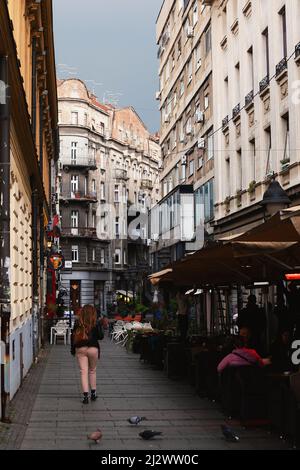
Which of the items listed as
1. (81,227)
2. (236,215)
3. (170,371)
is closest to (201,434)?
(170,371)

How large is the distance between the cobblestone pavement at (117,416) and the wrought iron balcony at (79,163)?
57352 mm

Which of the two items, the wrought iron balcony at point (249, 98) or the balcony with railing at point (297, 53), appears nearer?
the balcony with railing at point (297, 53)

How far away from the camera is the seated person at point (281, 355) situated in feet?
34.9

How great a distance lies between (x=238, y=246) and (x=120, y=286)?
72619 mm

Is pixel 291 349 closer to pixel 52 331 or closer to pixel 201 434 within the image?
pixel 201 434

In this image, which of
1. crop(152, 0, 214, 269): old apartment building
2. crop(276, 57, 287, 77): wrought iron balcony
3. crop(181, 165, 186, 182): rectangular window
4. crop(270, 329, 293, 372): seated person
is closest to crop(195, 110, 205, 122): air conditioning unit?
crop(152, 0, 214, 269): old apartment building

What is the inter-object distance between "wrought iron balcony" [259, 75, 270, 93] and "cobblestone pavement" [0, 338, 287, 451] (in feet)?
42.3

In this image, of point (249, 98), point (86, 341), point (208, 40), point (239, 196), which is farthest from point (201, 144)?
point (86, 341)

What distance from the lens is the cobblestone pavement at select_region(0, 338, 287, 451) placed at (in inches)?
366

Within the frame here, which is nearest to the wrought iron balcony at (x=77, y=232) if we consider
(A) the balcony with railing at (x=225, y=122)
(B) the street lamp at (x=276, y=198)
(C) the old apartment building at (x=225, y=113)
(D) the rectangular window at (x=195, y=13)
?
(C) the old apartment building at (x=225, y=113)

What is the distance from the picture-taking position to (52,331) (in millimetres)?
32156

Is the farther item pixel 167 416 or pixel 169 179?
pixel 169 179

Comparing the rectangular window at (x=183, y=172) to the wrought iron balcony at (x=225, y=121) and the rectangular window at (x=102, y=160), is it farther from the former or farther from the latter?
the rectangular window at (x=102, y=160)
